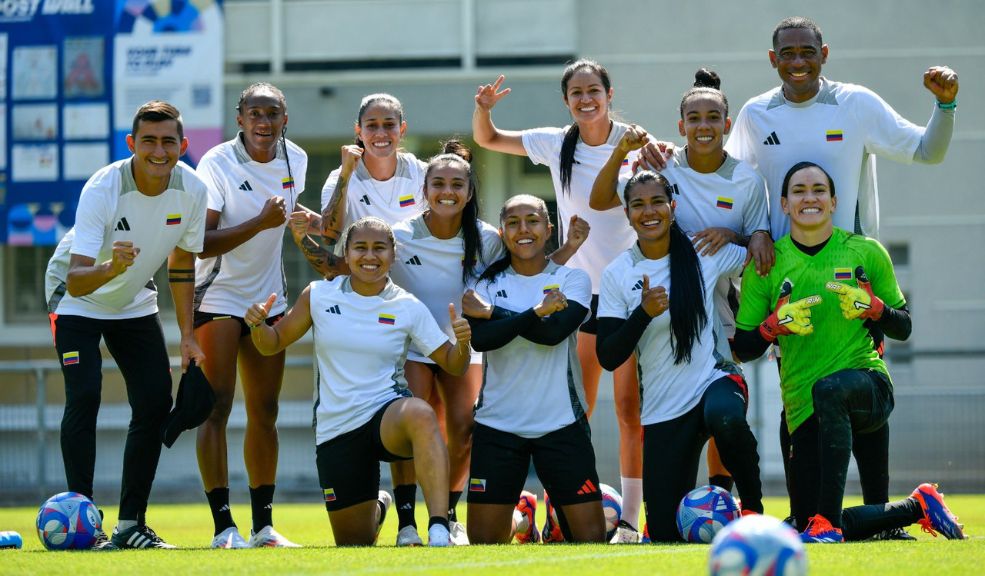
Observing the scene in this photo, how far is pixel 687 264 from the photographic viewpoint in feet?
22.7

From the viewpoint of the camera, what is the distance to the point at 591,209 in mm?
7629

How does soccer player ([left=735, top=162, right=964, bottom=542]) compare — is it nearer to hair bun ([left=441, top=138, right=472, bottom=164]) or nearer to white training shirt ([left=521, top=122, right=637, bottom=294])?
white training shirt ([left=521, top=122, right=637, bottom=294])

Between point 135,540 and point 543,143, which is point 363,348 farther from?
point 543,143

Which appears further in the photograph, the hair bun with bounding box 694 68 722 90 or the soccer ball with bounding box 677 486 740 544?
the hair bun with bounding box 694 68 722 90

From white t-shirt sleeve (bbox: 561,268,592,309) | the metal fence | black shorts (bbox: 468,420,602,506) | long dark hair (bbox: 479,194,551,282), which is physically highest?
long dark hair (bbox: 479,194,551,282)

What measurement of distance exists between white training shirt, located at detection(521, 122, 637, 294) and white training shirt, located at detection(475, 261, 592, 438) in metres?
0.55

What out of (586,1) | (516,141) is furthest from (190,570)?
(586,1)

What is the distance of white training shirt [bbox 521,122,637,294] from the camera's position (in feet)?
25.1

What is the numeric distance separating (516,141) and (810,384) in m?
2.36

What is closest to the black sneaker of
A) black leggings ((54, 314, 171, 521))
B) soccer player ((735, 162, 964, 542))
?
soccer player ((735, 162, 964, 542))

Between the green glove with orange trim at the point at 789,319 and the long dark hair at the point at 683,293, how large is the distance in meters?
0.37

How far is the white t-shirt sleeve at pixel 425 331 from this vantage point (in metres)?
6.97

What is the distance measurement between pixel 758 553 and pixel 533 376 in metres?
2.90

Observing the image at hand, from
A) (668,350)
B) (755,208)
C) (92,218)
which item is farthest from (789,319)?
(92,218)
